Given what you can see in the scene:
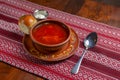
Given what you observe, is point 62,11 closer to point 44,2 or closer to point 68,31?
point 44,2

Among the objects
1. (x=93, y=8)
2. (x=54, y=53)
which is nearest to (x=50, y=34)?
(x=54, y=53)

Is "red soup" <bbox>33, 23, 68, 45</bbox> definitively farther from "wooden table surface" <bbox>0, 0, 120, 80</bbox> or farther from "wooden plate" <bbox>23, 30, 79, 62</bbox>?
"wooden table surface" <bbox>0, 0, 120, 80</bbox>

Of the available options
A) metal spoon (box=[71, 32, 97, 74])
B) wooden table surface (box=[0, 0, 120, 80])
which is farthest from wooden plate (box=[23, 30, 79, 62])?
wooden table surface (box=[0, 0, 120, 80])

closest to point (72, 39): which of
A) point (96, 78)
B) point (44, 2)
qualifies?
point (96, 78)

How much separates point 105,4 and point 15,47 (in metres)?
0.45

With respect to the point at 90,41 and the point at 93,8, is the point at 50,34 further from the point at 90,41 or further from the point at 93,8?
the point at 93,8

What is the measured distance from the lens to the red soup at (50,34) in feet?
2.19

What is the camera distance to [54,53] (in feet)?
2.22

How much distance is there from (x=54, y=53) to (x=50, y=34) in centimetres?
6

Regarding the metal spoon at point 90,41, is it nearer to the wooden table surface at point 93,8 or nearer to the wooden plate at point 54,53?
the wooden plate at point 54,53

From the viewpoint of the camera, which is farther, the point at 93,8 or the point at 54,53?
the point at 93,8

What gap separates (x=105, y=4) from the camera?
3.14 feet

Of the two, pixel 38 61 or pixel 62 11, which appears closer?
pixel 38 61

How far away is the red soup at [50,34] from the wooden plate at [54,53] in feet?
0.11
